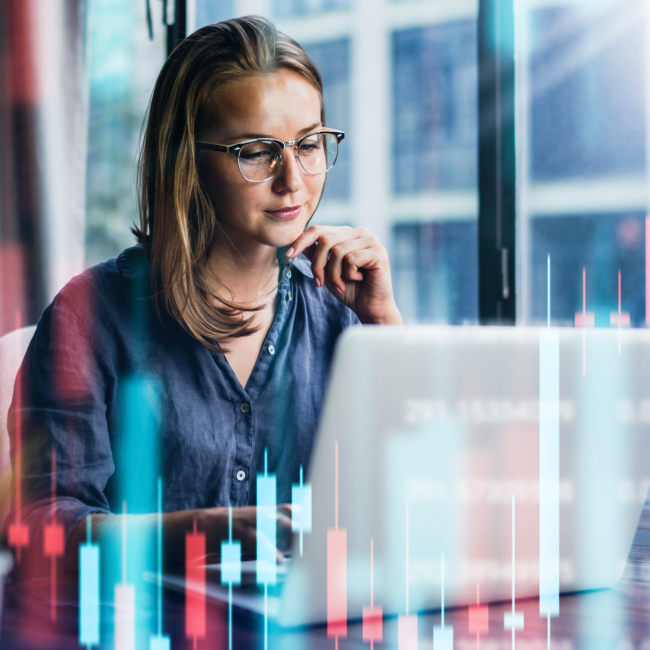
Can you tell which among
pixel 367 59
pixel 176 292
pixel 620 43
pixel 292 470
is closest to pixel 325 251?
pixel 176 292

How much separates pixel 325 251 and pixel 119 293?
328 millimetres

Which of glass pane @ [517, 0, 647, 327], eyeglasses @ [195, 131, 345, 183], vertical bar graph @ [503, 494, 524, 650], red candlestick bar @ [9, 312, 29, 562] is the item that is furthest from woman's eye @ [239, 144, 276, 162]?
glass pane @ [517, 0, 647, 327]

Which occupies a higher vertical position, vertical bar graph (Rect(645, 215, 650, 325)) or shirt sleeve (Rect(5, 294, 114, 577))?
vertical bar graph (Rect(645, 215, 650, 325))

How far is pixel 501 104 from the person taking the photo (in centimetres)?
180

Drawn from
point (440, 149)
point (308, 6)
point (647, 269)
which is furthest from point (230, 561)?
point (308, 6)

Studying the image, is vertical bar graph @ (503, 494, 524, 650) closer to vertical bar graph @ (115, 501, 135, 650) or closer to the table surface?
the table surface

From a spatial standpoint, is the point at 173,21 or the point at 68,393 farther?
the point at 173,21

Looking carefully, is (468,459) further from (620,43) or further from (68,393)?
(620,43)

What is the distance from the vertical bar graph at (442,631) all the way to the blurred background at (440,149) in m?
0.76

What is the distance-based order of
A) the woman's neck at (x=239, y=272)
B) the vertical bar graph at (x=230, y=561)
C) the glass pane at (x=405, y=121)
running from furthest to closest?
the glass pane at (x=405, y=121) → the woman's neck at (x=239, y=272) → the vertical bar graph at (x=230, y=561)

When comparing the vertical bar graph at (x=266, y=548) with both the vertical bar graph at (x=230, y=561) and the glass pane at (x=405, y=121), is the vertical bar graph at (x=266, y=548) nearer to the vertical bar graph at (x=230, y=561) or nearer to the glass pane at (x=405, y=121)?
the vertical bar graph at (x=230, y=561)

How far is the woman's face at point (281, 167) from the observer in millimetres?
1015

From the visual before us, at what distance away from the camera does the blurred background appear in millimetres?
2049

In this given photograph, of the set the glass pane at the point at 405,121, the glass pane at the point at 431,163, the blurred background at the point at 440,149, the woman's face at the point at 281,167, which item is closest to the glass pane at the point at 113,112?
the blurred background at the point at 440,149
